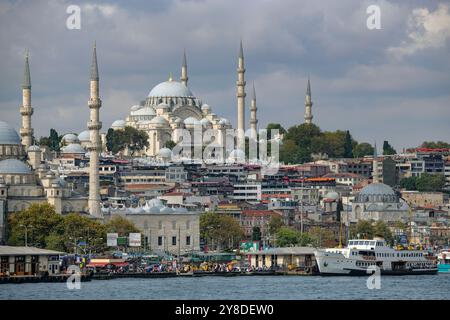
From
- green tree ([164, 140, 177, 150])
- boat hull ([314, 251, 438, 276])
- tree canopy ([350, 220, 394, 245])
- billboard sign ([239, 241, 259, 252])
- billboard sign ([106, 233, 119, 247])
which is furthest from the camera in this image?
green tree ([164, 140, 177, 150])

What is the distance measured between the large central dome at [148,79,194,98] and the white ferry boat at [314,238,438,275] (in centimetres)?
6496

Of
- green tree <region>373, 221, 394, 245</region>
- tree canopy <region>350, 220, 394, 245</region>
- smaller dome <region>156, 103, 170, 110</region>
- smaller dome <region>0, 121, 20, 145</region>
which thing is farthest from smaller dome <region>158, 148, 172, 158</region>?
smaller dome <region>0, 121, 20, 145</region>

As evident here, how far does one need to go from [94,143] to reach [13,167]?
16.8 ft

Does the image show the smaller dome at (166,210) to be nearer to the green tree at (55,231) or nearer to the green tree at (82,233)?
the green tree at (55,231)

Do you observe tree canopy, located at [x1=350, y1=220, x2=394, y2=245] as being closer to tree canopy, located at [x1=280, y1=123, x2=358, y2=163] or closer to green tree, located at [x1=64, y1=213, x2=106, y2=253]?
green tree, located at [x1=64, y1=213, x2=106, y2=253]

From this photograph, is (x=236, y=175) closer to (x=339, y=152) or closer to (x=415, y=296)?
(x=339, y=152)

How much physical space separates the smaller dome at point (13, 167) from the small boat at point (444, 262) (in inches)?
924

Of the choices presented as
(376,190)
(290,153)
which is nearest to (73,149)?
(290,153)

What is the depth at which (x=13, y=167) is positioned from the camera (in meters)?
105

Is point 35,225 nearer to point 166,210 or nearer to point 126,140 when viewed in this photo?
point 166,210

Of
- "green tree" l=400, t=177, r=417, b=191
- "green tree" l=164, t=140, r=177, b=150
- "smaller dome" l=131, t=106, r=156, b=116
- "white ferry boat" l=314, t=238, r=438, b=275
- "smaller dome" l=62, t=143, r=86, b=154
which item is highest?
"smaller dome" l=131, t=106, r=156, b=116

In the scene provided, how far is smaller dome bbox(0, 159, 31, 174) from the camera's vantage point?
105 meters

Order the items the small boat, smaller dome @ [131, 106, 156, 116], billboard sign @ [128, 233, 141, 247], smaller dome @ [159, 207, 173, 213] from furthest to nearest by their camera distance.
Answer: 1. smaller dome @ [131, 106, 156, 116]
2. smaller dome @ [159, 207, 173, 213]
3. billboard sign @ [128, 233, 141, 247]
4. the small boat

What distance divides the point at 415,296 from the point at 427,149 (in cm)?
9935
